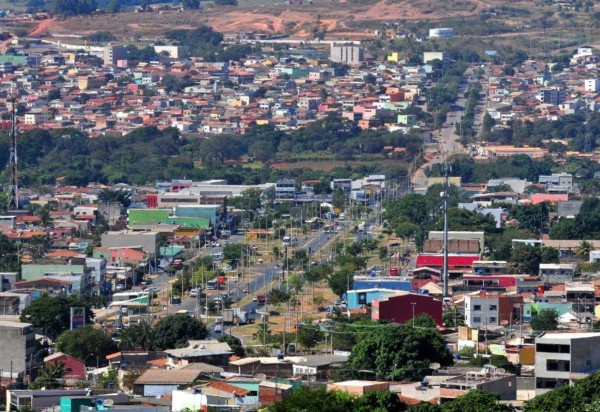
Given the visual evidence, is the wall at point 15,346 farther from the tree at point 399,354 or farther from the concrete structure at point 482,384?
the concrete structure at point 482,384

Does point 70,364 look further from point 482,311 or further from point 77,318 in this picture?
point 482,311

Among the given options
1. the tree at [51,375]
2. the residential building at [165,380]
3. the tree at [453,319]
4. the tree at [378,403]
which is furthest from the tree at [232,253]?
the tree at [378,403]

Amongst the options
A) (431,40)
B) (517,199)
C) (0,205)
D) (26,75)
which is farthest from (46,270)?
(431,40)

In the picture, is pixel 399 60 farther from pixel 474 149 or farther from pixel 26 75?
pixel 474 149

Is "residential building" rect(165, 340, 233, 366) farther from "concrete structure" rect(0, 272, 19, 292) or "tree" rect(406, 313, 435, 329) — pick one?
"concrete structure" rect(0, 272, 19, 292)

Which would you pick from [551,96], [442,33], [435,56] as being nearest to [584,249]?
[551,96]

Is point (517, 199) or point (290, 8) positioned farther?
point (290, 8)

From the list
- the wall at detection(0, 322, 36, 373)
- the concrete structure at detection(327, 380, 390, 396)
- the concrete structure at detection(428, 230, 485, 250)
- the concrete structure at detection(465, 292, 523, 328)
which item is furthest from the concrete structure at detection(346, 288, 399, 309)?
the concrete structure at detection(327, 380, 390, 396)
